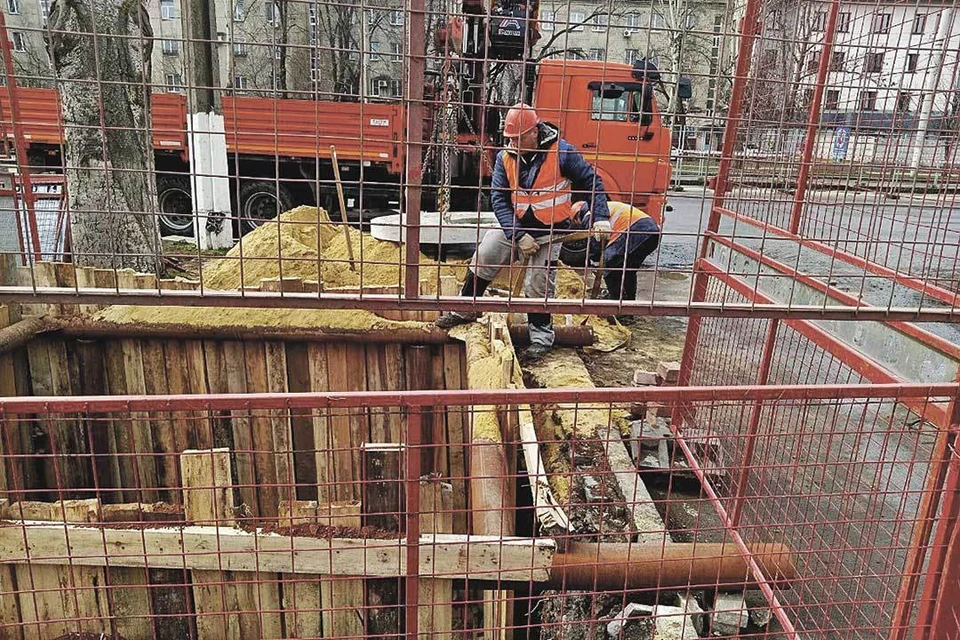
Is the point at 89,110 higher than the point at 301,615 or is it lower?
higher

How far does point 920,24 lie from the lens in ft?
10.8

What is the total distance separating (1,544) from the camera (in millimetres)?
2795

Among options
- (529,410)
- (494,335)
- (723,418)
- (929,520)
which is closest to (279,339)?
(494,335)

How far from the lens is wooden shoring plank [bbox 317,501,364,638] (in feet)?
9.24

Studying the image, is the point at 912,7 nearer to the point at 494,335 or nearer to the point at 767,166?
the point at 767,166

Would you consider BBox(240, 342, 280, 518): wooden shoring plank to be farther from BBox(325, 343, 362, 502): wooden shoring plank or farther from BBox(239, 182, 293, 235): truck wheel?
BBox(239, 182, 293, 235): truck wheel

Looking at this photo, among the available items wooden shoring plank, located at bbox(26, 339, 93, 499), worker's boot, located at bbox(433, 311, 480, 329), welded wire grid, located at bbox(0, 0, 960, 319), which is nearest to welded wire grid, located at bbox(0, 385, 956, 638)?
welded wire grid, located at bbox(0, 0, 960, 319)

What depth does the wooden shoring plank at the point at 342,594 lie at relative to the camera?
2816 mm

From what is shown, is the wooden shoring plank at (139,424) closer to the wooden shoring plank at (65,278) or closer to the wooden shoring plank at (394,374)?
the wooden shoring plank at (65,278)

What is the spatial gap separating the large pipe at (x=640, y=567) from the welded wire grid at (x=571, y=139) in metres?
1.09

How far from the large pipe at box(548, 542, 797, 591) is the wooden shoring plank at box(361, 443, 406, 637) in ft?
2.27

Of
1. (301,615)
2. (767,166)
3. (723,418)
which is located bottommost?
(301,615)

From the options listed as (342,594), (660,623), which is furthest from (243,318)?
(660,623)

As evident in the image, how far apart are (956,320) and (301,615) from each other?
2.96 metres
